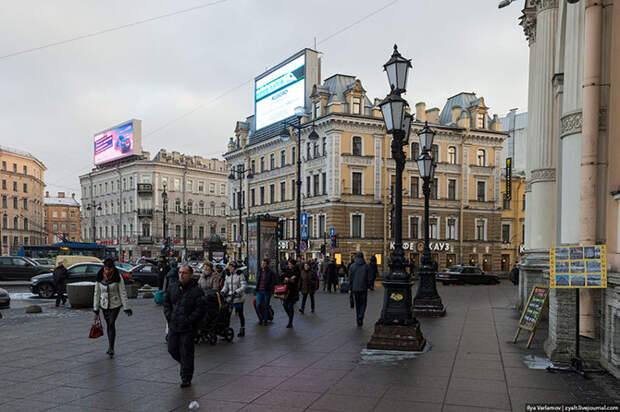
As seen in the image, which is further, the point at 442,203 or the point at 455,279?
the point at 442,203

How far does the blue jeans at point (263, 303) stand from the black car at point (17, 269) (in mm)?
23125

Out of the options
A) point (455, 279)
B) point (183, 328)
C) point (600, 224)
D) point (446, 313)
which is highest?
point (600, 224)

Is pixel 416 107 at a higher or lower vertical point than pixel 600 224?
higher

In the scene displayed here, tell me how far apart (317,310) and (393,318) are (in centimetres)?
806

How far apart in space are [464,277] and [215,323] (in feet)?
99.7

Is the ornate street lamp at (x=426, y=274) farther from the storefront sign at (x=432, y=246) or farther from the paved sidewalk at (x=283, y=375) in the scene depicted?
the storefront sign at (x=432, y=246)

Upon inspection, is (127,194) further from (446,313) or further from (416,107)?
(446,313)

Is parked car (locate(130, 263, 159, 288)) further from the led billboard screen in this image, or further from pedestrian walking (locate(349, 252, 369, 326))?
the led billboard screen

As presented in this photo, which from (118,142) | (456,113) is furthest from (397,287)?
(118,142)

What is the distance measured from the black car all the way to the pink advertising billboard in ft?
176

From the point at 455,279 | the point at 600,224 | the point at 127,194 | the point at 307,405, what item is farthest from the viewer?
the point at 127,194

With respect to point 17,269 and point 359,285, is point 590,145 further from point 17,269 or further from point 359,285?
point 17,269

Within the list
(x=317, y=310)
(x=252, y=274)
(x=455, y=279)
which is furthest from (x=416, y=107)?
(x=317, y=310)

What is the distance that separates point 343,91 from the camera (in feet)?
164
